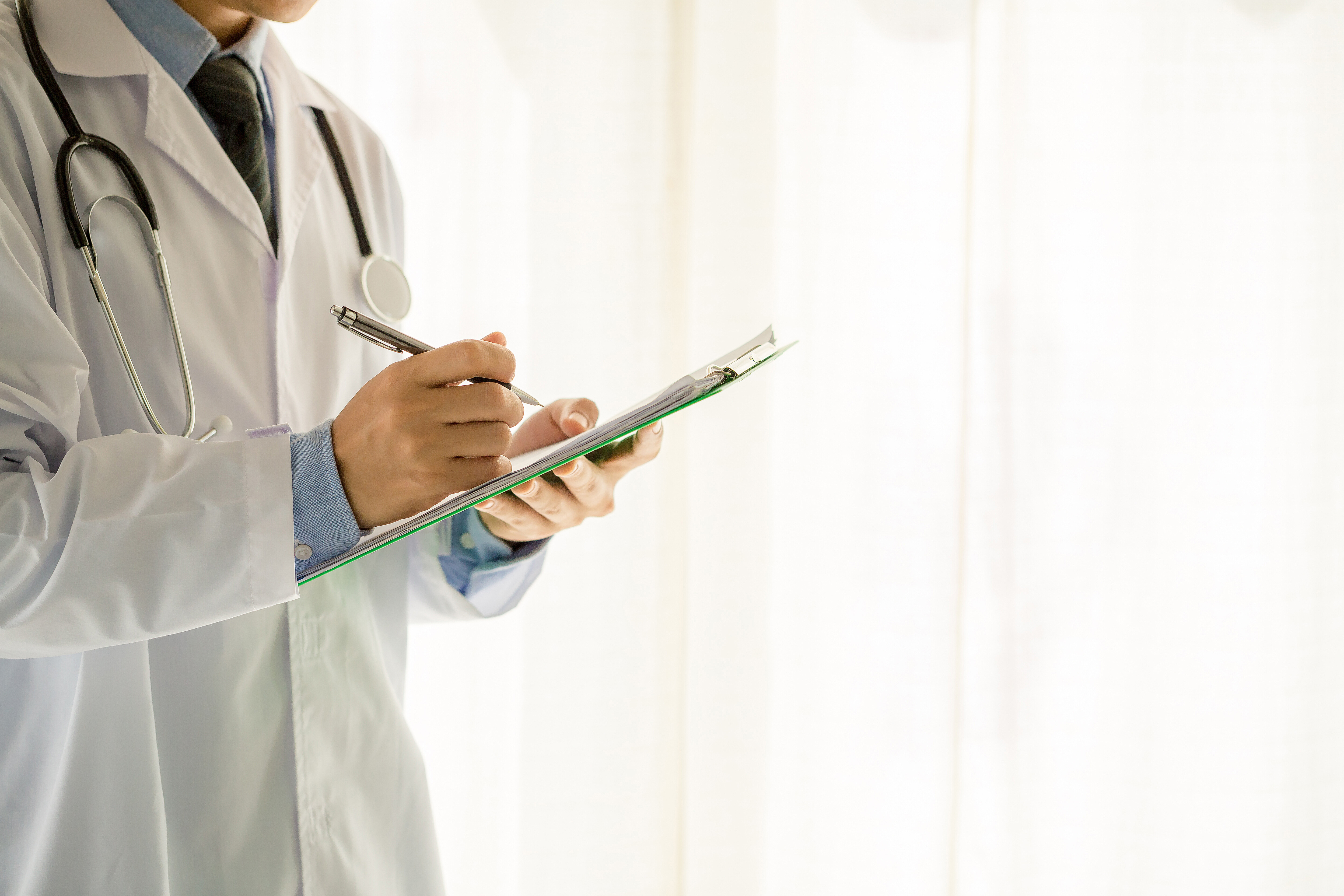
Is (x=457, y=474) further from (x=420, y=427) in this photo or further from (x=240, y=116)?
(x=240, y=116)

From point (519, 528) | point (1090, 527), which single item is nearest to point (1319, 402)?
point (1090, 527)

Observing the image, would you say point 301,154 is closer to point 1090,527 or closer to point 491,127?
point 491,127

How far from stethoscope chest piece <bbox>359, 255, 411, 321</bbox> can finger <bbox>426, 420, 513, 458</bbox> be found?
0.32 meters

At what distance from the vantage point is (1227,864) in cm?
107

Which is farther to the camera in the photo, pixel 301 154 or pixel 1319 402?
pixel 1319 402

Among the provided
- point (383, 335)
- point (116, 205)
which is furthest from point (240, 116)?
point (383, 335)

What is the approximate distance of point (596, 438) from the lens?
51 cm

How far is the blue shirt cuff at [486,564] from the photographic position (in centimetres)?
84

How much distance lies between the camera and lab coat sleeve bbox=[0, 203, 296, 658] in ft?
1.71

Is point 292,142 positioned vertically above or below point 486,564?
above

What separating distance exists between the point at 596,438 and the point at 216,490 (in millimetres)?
254

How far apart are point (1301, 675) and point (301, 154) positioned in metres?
1.28

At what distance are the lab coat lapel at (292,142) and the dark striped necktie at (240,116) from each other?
12 millimetres

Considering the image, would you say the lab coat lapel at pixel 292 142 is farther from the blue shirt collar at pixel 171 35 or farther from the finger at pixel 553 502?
the finger at pixel 553 502
